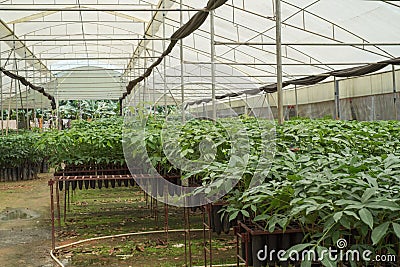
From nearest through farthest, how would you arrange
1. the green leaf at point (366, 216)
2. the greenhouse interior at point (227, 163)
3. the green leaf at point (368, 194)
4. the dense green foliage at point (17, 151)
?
the green leaf at point (366, 216)
the green leaf at point (368, 194)
the greenhouse interior at point (227, 163)
the dense green foliage at point (17, 151)

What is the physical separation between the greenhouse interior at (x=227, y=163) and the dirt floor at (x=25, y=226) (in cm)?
3

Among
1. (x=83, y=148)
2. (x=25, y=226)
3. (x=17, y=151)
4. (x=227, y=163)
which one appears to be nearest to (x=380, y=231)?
(x=227, y=163)

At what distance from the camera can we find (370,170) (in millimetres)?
2301

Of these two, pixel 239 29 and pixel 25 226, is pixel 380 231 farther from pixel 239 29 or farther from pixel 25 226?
pixel 239 29

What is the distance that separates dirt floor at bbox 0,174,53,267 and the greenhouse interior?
3 cm

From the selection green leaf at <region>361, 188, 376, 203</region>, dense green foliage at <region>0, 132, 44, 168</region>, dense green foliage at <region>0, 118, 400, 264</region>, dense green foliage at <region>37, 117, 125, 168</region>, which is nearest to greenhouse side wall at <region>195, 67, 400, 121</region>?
dense green foliage at <region>37, 117, 125, 168</region>

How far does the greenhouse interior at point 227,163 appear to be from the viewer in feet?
7.43

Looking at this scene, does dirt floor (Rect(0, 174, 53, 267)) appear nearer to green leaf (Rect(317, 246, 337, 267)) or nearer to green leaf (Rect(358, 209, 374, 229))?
green leaf (Rect(317, 246, 337, 267))

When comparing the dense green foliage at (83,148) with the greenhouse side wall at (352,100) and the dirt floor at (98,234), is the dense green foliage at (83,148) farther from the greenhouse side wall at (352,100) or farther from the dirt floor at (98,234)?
the greenhouse side wall at (352,100)

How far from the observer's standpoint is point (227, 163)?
11.8 ft

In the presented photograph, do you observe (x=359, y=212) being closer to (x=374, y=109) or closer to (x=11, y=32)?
(x=374, y=109)

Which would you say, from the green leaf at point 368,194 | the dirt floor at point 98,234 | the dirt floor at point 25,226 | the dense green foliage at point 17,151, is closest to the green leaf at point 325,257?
the green leaf at point 368,194

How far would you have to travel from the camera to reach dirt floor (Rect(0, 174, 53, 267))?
5331 mm

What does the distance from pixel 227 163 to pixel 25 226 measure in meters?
4.34
